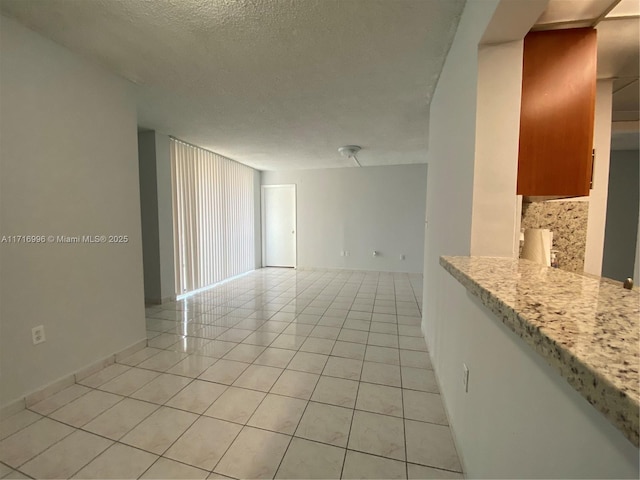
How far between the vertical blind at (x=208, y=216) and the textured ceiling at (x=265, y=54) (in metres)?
1.04

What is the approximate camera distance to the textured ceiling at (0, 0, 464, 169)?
1.54 meters

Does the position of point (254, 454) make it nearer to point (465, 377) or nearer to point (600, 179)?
point (465, 377)

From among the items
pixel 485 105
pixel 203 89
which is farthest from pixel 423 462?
pixel 203 89

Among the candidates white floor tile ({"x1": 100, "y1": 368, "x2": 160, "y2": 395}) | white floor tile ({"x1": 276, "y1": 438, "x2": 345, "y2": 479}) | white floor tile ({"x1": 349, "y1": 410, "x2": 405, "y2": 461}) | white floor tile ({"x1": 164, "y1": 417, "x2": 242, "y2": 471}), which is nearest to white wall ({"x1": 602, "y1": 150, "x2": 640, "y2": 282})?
white floor tile ({"x1": 349, "y1": 410, "x2": 405, "y2": 461})

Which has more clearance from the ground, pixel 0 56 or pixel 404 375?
pixel 0 56

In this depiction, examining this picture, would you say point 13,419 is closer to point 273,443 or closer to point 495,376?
point 273,443

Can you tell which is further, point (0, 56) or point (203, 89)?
point (203, 89)

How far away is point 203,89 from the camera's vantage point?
2465 mm

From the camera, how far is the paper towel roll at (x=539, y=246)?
1.42 meters

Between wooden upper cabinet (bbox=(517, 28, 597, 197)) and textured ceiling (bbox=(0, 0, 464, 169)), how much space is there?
0.57m

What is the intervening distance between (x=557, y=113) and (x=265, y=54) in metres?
1.83

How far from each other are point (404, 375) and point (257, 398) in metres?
1.15

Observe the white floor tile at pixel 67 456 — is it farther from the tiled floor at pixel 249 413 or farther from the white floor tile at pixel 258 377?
the white floor tile at pixel 258 377

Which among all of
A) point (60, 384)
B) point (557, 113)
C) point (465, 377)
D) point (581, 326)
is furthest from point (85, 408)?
point (557, 113)
